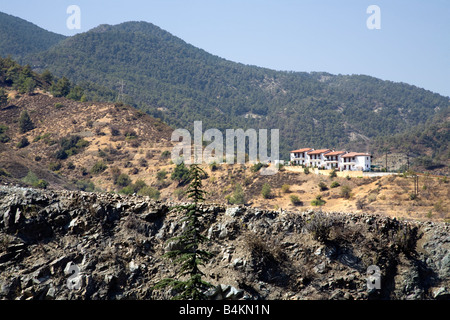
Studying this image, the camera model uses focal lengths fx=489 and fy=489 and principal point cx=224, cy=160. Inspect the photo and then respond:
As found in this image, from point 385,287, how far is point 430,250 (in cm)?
265

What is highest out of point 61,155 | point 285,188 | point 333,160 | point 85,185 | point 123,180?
point 61,155

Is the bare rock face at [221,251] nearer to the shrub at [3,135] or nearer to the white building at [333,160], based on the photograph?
the white building at [333,160]

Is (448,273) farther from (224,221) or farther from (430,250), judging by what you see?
(224,221)

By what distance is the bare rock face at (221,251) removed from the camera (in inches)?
750

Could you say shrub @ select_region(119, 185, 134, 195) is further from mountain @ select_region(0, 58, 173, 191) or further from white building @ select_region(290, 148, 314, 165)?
white building @ select_region(290, 148, 314, 165)

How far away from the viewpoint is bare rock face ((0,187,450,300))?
1905 cm

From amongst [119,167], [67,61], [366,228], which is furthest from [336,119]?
[366,228]

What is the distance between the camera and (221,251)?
20484 millimetres

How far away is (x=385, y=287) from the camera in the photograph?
20312 millimetres

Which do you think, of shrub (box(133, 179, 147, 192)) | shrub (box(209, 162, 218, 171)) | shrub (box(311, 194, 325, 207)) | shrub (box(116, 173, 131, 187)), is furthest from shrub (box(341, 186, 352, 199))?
shrub (box(116, 173, 131, 187))

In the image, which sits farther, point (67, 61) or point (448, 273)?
point (67, 61)

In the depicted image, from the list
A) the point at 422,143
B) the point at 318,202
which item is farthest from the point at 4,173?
the point at 422,143

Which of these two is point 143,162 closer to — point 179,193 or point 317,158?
point 179,193

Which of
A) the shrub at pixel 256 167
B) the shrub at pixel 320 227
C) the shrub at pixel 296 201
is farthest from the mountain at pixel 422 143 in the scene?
the shrub at pixel 320 227
